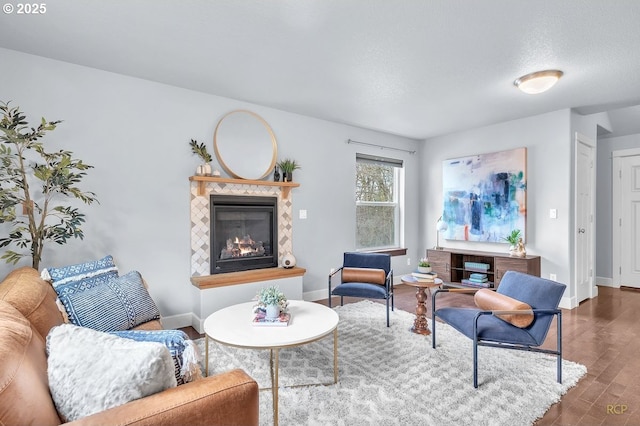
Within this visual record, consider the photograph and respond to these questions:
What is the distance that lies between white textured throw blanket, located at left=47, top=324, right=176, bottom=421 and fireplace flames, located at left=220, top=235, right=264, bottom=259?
263cm

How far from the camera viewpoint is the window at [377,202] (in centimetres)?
506

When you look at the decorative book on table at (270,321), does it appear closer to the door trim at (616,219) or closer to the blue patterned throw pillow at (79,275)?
the blue patterned throw pillow at (79,275)

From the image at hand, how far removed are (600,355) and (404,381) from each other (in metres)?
1.81

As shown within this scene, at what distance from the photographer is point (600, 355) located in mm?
2691

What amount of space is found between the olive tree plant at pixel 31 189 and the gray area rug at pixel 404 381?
1520 millimetres

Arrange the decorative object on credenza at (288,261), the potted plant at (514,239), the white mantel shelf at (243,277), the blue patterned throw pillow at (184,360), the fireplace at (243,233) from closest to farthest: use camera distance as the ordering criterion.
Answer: the blue patterned throw pillow at (184,360)
the white mantel shelf at (243,277)
the fireplace at (243,233)
the decorative object on credenza at (288,261)
the potted plant at (514,239)

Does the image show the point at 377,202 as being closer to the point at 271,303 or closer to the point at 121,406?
the point at 271,303

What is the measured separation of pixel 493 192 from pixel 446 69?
95.4 inches

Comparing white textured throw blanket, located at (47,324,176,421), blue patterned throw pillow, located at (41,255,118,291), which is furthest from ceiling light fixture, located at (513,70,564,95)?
blue patterned throw pillow, located at (41,255,118,291)

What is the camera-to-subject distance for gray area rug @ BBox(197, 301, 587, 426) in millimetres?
1868

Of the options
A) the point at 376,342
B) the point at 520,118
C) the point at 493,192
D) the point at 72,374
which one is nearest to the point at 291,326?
the point at 376,342

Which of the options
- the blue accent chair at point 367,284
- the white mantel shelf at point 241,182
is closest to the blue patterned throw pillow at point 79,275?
the white mantel shelf at point 241,182

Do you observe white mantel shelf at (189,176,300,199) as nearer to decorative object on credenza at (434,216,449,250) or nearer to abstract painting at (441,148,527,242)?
decorative object on credenza at (434,216,449,250)

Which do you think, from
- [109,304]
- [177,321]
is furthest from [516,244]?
[109,304]
